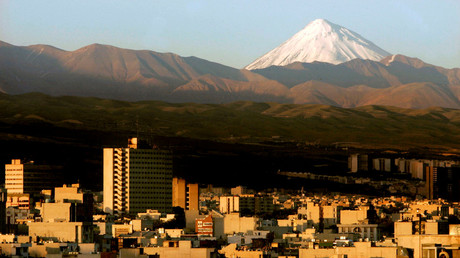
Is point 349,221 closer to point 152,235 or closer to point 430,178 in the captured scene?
point 152,235

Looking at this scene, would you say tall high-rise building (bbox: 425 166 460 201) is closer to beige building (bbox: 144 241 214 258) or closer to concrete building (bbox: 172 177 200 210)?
concrete building (bbox: 172 177 200 210)

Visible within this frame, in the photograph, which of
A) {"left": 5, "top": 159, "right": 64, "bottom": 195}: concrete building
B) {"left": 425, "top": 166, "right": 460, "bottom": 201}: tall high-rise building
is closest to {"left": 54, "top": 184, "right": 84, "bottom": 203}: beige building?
{"left": 5, "top": 159, "right": 64, "bottom": 195}: concrete building

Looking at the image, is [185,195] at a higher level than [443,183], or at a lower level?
lower

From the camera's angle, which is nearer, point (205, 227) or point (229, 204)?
point (205, 227)

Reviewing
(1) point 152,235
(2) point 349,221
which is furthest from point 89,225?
(2) point 349,221

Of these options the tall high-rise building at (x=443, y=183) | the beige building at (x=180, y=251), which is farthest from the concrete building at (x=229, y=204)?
the beige building at (x=180, y=251)

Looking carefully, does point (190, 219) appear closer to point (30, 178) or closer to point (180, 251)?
point (180, 251)

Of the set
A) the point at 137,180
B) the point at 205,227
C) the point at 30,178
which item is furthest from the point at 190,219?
the point at 30,178
